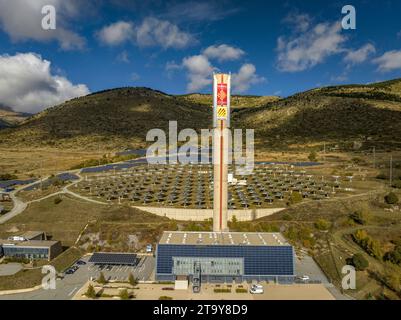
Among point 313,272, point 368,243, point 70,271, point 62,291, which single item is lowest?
point 62,291

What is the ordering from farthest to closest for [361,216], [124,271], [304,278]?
[361,216] → [124,271] → [304,278]

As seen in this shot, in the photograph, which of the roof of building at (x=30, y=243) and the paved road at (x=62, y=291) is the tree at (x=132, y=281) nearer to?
the paved road at (x=62, y=291)

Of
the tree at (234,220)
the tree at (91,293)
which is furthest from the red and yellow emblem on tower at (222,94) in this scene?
the tree at (91,293)

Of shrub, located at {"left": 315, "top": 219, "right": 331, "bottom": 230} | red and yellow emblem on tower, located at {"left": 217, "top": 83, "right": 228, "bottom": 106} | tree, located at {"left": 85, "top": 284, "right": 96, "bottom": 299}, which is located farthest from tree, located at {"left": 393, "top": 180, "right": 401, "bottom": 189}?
tree, located at {"left": 85, "top": 284, "right": 96, "bottom": 299}

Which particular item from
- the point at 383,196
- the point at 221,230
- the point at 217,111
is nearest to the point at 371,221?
the point at 383,196

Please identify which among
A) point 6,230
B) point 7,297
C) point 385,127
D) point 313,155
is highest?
point 385,127

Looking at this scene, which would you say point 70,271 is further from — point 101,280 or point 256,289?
point 256,289

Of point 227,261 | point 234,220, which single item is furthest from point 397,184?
point 227,261

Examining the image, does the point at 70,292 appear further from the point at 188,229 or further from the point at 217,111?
the point at 217,111
